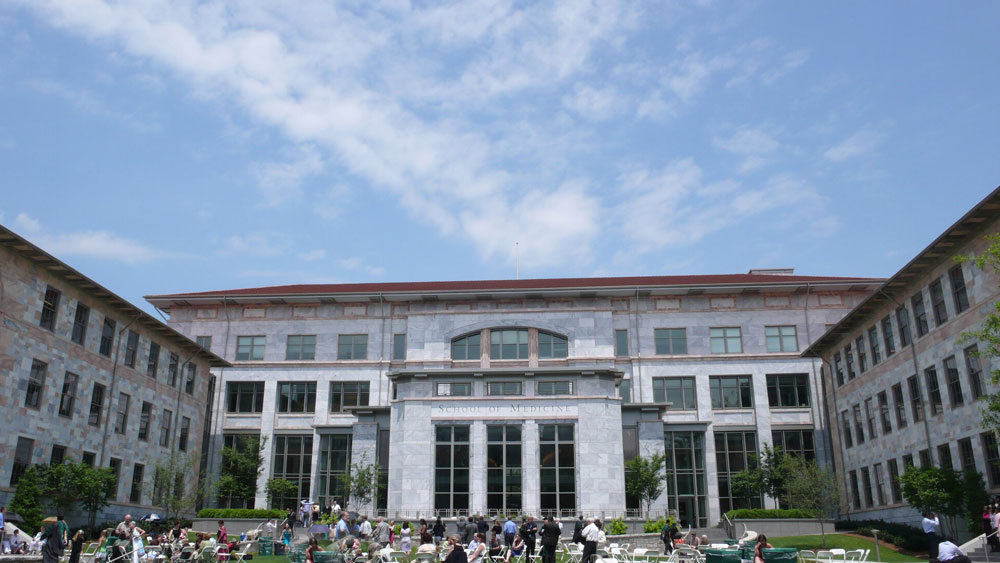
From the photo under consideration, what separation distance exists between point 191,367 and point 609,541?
90.5 ft

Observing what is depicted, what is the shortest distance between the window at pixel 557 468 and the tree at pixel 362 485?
9138 mm

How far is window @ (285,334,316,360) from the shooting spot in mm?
54062

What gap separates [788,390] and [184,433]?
35.8 meters

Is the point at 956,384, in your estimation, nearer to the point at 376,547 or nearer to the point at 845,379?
the point at 845,379

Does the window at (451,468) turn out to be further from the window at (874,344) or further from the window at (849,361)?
the window at (849,361)

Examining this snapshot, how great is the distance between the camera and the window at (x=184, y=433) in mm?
47463

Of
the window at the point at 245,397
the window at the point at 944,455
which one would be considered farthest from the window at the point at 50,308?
the window at the point at 944,455

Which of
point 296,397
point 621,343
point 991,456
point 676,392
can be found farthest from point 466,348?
point 991,456

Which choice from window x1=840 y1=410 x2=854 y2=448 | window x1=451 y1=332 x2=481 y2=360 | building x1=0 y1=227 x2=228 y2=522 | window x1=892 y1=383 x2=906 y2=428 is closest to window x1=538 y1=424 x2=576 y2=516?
window x1=451 y1=332 x2=481 y2=360

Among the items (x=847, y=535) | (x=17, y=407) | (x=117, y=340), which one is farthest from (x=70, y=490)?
(x=847, y=535)

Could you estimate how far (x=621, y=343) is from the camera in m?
52.7

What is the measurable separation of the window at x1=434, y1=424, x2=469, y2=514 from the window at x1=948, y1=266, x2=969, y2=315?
21.6 meters

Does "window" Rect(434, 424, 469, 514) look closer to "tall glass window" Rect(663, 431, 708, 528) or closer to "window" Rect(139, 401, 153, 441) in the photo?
"tall glass window" Rect(663, 431, 708, 528)

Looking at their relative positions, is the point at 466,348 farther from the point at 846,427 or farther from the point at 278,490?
the point at 846,427
